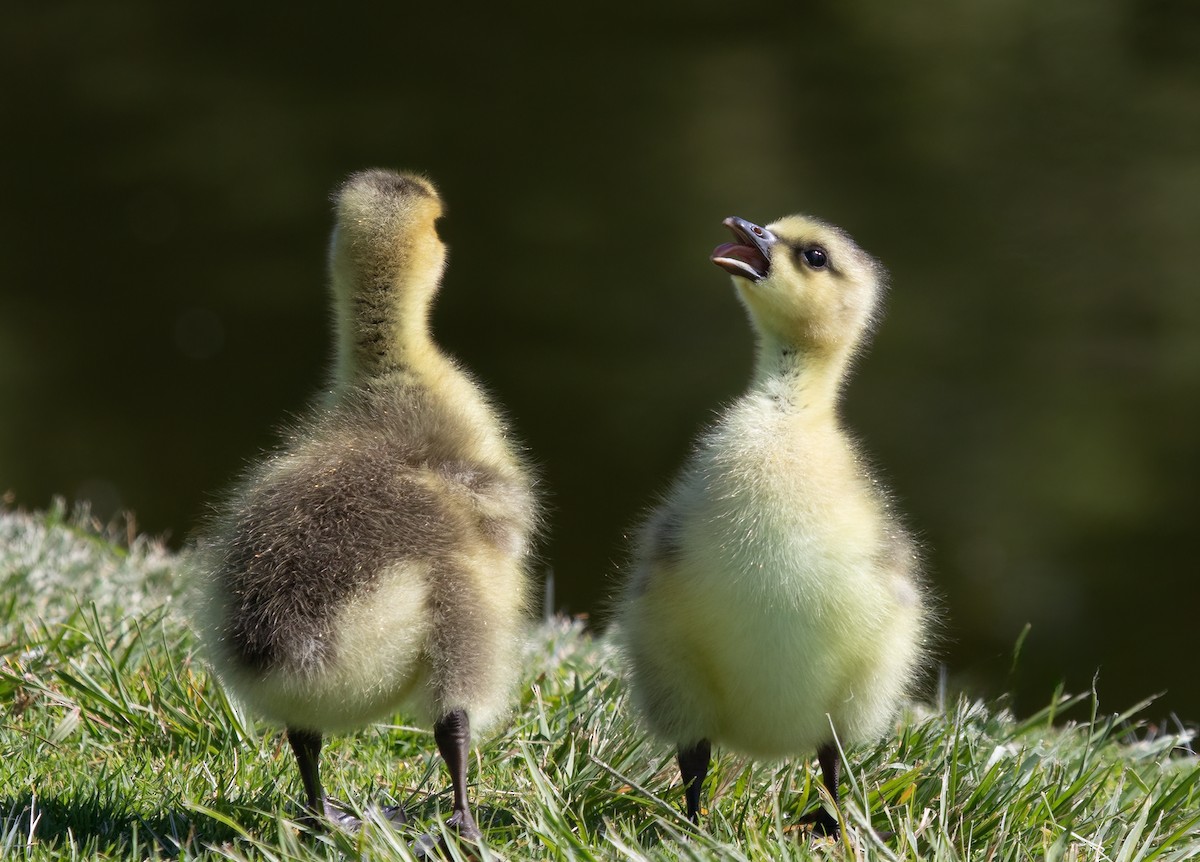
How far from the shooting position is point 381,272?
11.0 ft

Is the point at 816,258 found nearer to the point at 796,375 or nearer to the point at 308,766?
the point at 796,375

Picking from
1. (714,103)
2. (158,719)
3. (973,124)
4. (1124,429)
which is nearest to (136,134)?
(714,103)

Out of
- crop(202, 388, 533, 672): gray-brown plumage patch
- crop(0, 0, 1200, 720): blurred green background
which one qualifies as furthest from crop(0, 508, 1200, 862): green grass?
crop(0, 0, 1200, 720): blurred green background

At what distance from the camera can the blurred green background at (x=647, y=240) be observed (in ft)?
35.6

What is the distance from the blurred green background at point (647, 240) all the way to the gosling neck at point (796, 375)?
6.52m

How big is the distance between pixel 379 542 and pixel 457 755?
1.40 feet

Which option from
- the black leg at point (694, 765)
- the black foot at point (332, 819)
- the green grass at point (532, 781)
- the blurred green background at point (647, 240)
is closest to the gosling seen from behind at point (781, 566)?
the black leg at point (694, 765)

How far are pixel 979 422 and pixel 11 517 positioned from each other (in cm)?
737

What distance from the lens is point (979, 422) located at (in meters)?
11.2

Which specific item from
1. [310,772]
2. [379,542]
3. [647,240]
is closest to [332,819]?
[310,772]

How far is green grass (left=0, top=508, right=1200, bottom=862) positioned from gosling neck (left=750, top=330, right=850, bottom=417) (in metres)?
0.76

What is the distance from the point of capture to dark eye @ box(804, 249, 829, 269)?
3.24m

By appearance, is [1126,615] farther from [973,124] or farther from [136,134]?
[136,134]

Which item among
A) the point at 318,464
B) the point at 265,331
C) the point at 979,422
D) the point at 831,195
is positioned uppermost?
the point at 318,464
